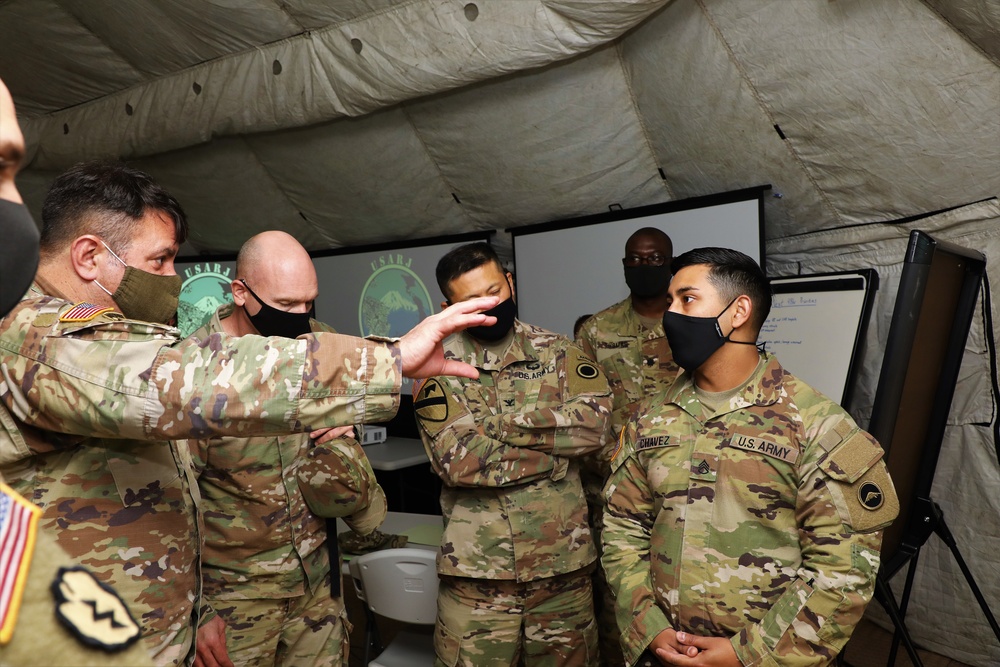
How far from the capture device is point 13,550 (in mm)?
583

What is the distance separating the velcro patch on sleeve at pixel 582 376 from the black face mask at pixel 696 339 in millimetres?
585

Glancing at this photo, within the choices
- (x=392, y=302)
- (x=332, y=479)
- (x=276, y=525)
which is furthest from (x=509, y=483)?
(x=392, y=302)

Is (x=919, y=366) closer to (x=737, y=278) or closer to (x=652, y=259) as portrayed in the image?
(x=737, y=278)

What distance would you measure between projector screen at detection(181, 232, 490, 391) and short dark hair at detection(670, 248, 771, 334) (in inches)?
112

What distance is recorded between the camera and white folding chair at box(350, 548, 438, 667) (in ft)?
8.00

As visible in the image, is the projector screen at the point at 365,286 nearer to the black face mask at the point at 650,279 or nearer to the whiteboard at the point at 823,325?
the black face mask at the point at 650,279

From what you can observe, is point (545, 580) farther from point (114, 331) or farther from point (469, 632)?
point (114, 331)

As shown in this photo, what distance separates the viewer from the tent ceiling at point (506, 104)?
9.03 ft

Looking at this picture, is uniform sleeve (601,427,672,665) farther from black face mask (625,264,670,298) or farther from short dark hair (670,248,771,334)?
black face mask (625,264,670,298)

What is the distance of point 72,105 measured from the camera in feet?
17.0


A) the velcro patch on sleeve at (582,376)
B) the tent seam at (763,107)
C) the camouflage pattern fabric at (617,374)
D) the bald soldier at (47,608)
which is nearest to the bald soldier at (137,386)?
the bald soldier at (47,608)

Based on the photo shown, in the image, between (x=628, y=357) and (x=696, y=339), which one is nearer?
(x=696, y=339)

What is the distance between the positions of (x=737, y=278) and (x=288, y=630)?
1578 millimetres

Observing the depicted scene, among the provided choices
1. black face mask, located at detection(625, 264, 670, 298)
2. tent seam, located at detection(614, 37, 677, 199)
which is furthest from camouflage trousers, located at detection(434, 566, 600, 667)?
tent seam, located at detection(614, 37, 677, 199)
